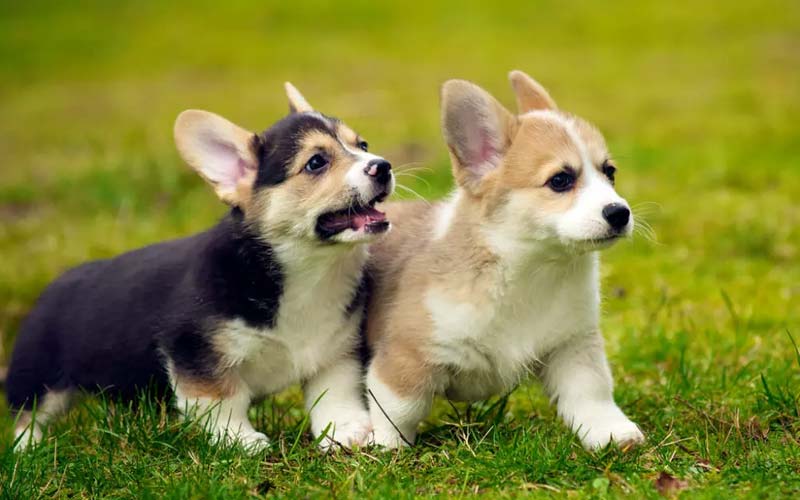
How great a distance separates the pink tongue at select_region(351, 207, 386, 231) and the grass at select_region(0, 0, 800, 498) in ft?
2.53

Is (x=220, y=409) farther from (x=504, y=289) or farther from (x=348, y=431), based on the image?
(x=504, y=289)

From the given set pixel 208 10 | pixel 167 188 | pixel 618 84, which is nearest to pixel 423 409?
pixel 167 188

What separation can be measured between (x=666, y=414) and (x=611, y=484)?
3.40ft

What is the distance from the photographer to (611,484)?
436cm

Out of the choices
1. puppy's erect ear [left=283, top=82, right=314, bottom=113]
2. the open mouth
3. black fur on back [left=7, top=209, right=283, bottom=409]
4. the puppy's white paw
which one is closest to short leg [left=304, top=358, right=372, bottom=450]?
the puppy's white paw

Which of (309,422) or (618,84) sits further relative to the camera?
(618,84)

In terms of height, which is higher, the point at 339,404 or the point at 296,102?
the point at 296,102

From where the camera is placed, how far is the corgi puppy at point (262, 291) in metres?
5.10

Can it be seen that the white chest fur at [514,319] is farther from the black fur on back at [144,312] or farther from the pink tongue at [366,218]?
the black fur on back at [144,312]

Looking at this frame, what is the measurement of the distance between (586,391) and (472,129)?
1355mm

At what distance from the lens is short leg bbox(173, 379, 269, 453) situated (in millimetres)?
5000

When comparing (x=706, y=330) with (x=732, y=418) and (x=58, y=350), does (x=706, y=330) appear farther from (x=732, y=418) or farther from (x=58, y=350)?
(x=58, y=350)

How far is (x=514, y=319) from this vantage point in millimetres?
4961

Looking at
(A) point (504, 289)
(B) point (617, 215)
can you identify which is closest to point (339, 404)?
(A) point (504, 289)
